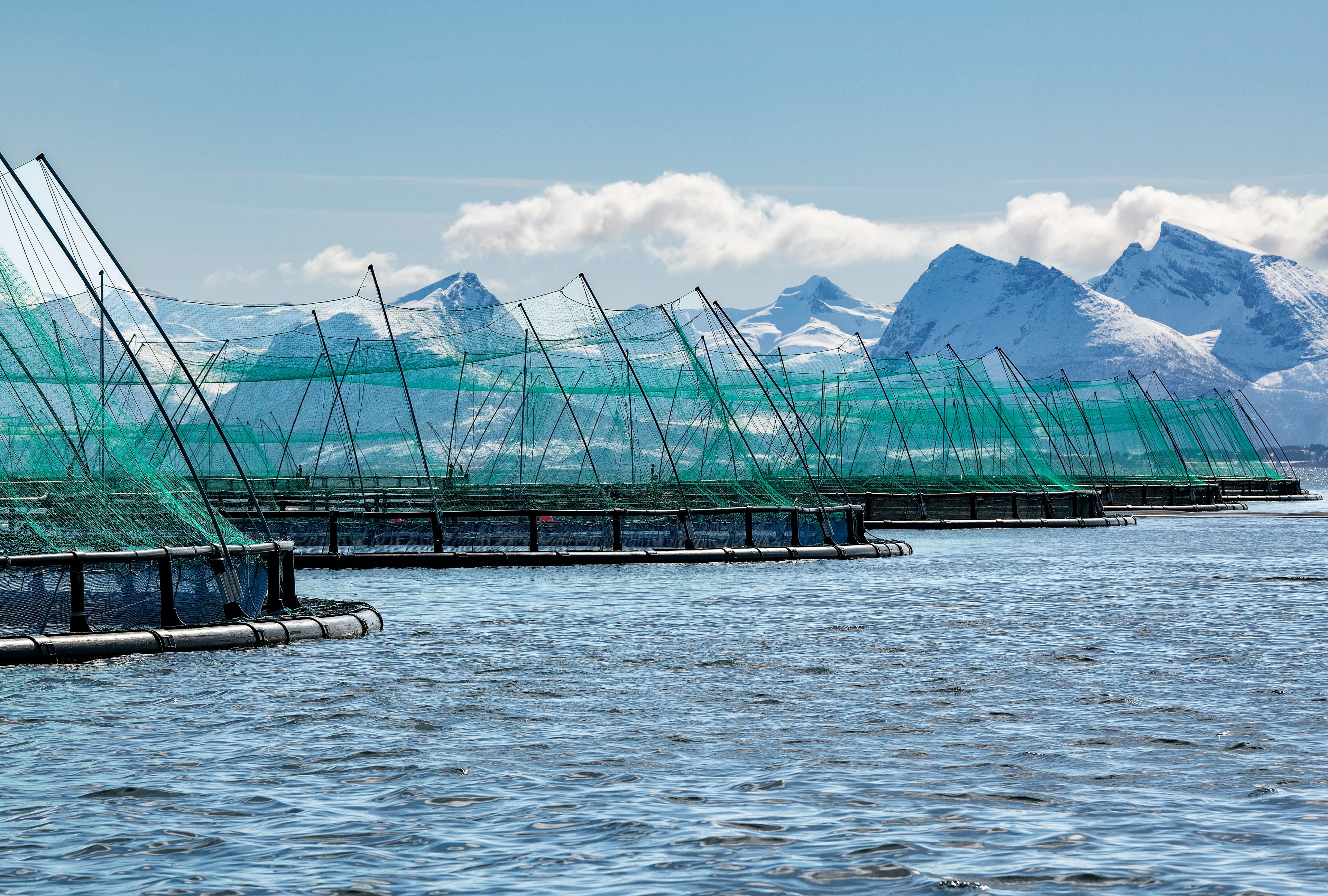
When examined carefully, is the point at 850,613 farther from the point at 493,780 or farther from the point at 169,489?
the point at 493,780

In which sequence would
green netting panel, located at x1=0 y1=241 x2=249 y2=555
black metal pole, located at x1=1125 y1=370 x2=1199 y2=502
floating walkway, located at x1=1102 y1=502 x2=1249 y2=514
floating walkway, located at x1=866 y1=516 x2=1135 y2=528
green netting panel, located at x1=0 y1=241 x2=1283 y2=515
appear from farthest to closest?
black metal pole, located at x1=1125 y1=370 x2=1199 y2=502, floating walkway, located at x1=1102 y1=502 x2=1249 y2=514, floating walkway, located at x1=866 y1=516 x2=1135 y2=528, green netting panel, located at x1=0 y1=241 x2=1283 y2=515, green netting panel, located at x1=0 y1=241 x2=249 y2=555

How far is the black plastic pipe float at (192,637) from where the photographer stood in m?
18.1

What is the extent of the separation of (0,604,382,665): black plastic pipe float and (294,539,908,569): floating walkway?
1350 centimetres

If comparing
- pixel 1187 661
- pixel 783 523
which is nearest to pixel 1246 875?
pixel 1187 661

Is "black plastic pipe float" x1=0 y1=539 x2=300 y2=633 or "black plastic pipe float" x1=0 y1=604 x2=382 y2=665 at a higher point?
"black plastic pipe float" x1=0 y1=539 x2=300 y2=633

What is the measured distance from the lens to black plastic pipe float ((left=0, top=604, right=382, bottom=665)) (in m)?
18.1

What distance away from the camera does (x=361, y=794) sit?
1134 cm

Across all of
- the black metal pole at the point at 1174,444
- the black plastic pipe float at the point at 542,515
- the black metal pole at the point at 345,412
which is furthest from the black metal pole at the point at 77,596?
the black metal pole at the point at 1174,444

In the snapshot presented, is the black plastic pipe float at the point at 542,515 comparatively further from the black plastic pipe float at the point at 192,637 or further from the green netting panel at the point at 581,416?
the black plastic pipe float at the point at 192,637

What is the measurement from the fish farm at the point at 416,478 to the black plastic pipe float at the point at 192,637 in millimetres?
47

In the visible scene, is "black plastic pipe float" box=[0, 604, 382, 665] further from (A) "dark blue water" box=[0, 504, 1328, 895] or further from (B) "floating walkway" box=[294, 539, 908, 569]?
(B) "floating walkway" box=[294, 539, 908, 569]

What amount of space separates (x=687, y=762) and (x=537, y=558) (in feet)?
78.9

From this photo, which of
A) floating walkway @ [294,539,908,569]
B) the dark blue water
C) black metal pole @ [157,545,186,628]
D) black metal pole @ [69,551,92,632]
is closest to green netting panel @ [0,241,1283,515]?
floating walkway @ [294,539,908,569]

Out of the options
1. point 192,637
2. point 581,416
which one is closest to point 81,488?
point 192,637
